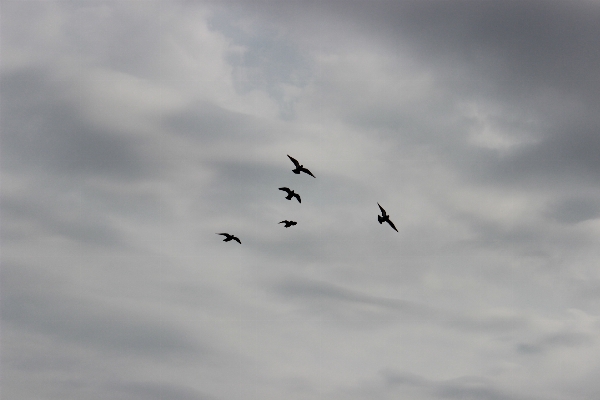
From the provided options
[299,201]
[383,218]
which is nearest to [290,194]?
[299,201]

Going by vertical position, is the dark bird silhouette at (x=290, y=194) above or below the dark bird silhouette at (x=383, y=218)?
above

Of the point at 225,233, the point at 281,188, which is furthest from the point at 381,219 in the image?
the point at 225,233

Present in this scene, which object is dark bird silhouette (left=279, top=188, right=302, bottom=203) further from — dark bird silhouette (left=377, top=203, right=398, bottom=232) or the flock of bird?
dark bird silhouette (left=377, top=203, right=398, bottom=232)

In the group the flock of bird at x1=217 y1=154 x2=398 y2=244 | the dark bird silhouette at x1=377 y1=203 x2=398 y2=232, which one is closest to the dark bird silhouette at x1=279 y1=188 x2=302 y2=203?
the flock of bird at x1=217 y1=154 x2=398 y2=244

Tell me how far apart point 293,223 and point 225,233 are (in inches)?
507

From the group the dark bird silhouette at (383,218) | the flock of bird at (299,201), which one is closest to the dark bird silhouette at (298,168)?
the flock of bird at (299,201)

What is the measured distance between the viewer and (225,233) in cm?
10681

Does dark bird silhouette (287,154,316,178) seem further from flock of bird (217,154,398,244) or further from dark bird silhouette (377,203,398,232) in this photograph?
dark bird silhouette (377,203,398,232)

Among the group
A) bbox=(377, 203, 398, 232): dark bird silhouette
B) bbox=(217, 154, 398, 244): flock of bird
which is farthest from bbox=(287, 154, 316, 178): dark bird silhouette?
bbox=(377, 203, 398, 232): dark bird silhouette

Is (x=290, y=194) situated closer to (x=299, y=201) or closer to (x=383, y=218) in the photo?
(x=299, y=201)

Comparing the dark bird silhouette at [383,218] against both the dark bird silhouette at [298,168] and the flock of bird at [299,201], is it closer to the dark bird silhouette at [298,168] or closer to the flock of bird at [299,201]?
the flock of bird at [299,201]

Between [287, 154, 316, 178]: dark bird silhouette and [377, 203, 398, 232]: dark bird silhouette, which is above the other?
[287, 154, 316, 178]: dark bird silhouette

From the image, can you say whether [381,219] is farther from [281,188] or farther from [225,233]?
[225,233]

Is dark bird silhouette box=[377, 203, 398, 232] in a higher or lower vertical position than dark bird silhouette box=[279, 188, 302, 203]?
lower
